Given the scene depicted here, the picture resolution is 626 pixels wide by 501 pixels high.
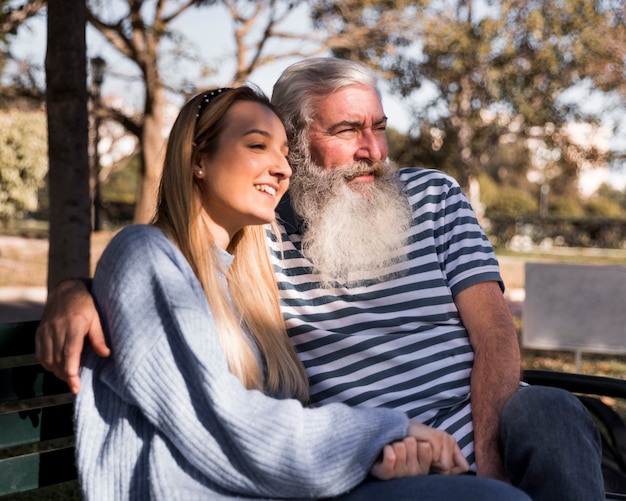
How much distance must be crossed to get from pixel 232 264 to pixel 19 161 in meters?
18.3

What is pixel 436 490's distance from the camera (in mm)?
1882

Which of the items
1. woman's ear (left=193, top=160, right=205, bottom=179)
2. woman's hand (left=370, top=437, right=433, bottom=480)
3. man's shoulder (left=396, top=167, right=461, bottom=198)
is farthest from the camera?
man's shoulder (left=396, top=167, right=461, bottom=198)

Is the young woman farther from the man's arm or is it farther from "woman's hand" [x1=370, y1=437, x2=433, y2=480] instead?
the man's arm

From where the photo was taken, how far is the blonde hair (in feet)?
6.84

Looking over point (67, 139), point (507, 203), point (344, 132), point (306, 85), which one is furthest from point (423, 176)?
point (507, 203)

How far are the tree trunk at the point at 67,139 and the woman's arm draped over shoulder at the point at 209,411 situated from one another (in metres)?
2.76

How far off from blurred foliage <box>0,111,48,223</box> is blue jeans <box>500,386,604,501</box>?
18232mm

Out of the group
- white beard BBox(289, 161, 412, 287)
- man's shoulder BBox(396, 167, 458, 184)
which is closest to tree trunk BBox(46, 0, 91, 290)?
white beard BBox(289, 161, 412, 287)

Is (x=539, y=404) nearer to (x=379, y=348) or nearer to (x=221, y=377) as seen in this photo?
(x=379, y=348)

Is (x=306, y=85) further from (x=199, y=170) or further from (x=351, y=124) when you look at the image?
(x=199, y=170)

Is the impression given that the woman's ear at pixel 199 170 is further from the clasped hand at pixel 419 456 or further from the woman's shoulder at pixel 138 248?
the clasped hand at pixel 419 456

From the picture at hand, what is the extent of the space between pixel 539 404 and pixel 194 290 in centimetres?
97

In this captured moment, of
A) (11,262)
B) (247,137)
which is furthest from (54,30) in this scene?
(11,262)

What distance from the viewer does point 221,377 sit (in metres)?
1.84
